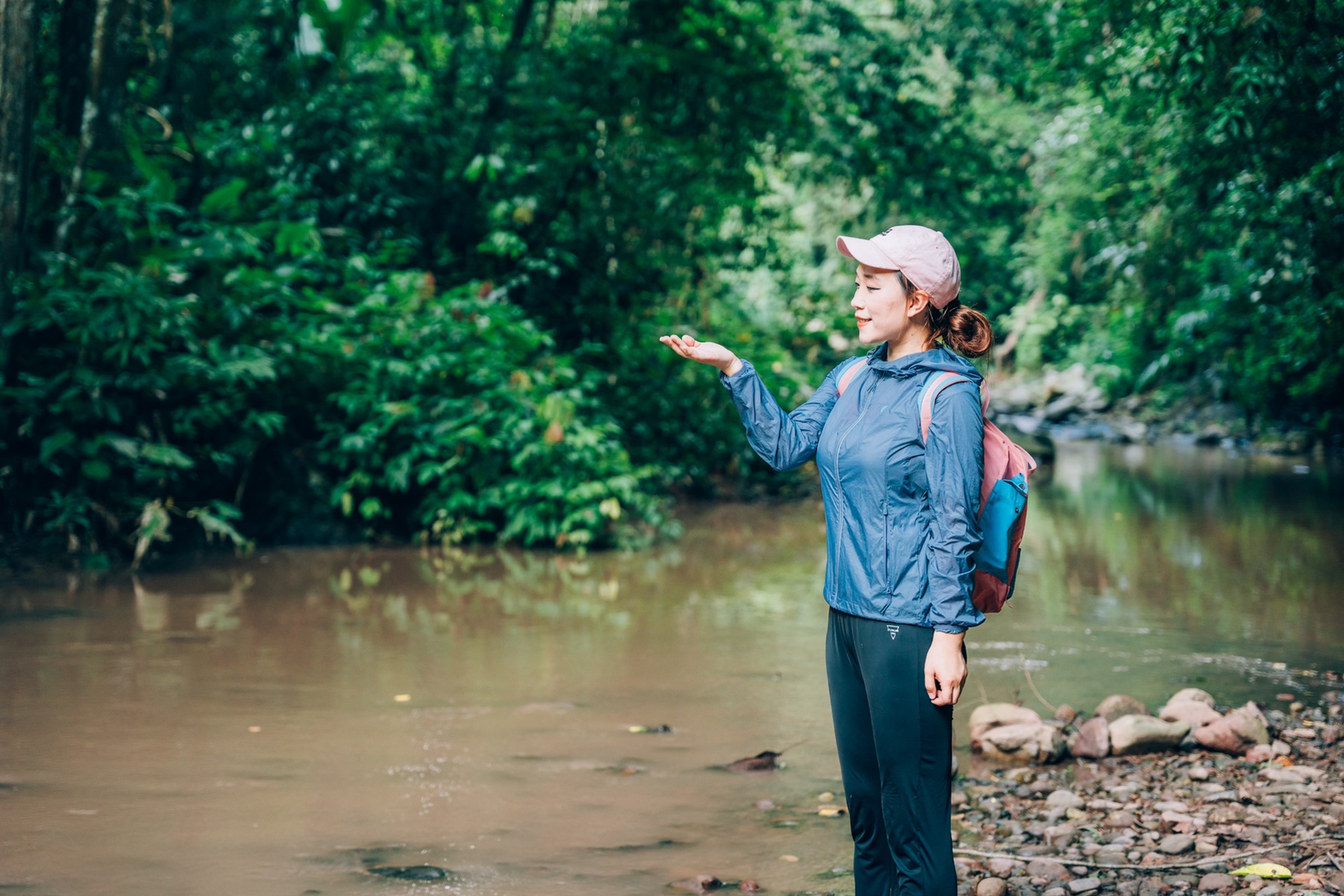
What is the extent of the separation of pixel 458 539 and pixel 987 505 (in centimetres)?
795

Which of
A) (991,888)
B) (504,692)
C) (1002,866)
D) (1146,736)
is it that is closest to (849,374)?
(991,888)

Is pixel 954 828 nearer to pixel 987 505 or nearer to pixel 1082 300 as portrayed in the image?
pixel 987 505

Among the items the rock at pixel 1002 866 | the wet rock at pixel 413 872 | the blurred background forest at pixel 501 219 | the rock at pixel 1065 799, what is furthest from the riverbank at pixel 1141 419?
the wet rock at pixel 413 872

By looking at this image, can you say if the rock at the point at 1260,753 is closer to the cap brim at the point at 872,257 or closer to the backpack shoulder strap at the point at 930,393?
the backpack shoulder strap at the point at 930,393

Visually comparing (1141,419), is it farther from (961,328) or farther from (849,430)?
(849,430)

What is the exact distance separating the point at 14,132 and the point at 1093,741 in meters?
7.85

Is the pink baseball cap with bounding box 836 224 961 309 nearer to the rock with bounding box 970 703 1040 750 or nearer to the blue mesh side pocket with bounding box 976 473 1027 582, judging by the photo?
the blue mesh side pocket with bounding box 976 473 1027 582

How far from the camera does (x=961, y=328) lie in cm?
292

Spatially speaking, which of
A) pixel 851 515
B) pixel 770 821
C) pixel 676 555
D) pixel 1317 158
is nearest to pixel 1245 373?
pixel 1317 158

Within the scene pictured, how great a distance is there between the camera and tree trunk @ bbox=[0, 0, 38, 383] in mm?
7930

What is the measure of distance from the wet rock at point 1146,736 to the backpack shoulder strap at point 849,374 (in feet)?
9.52

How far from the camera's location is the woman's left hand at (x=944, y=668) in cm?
262

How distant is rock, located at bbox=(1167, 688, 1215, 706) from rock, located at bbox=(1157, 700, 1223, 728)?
4cm

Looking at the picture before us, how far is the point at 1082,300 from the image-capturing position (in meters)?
31.3
